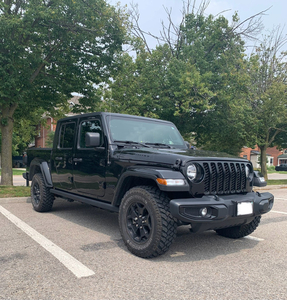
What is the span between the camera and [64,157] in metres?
5.62

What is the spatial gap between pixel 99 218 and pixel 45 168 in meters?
1.52

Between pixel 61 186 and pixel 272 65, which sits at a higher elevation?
pixel 272 65

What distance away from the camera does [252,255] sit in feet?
13.1

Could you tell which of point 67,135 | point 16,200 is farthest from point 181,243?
point 16,200

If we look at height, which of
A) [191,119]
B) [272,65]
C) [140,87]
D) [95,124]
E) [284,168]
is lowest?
[284,168]

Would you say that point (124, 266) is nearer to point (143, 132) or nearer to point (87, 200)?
point (87, 200)

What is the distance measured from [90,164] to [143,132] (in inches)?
40.3

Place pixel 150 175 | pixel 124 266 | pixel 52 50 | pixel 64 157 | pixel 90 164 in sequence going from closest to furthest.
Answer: pixel 124 266 < pixel 150 175 < pixel 90 164 < pixel 64 157 < pixel 52 50

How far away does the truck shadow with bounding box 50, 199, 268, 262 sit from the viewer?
3.93 metres

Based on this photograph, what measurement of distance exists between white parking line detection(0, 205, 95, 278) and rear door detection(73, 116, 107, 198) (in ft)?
3.19

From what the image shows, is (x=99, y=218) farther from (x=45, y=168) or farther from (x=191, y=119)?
(x=191, y=119)

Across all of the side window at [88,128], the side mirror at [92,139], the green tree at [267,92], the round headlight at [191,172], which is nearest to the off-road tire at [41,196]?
the side window at [88,128]

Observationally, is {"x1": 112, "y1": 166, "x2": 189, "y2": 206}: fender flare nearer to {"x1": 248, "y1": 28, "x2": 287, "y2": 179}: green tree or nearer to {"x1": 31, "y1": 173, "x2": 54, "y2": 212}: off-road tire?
{"x1": 31, "y1": 173, "x2": 54, "y2": 212}: off-road tire

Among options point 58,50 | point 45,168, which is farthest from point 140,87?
point 45,168
